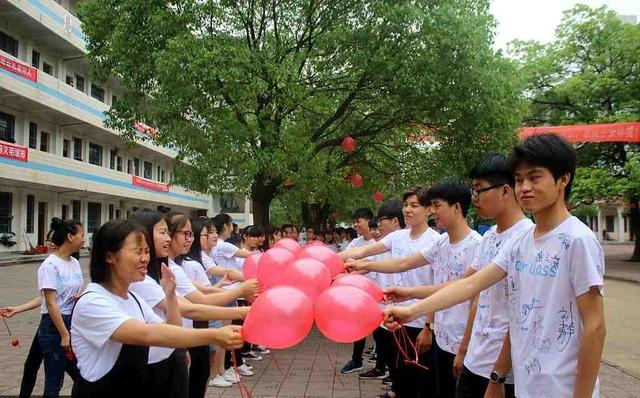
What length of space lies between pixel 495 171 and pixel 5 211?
2529 cm

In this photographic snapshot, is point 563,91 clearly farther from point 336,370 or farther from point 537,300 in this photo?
point 537,300

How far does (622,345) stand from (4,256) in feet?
75.3

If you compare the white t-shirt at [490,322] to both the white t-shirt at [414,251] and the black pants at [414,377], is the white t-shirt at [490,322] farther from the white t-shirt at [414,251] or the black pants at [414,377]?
the white t-shirt at [414,251]

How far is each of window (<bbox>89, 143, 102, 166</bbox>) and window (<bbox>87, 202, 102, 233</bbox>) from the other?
2.61 metres

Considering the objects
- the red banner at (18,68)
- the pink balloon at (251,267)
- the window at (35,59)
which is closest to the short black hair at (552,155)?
the pink balloon at (251,267)

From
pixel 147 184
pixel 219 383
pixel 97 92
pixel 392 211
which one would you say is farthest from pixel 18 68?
pixel 392 211

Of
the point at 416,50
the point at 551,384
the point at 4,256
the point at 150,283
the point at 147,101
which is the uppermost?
the point at 416,50

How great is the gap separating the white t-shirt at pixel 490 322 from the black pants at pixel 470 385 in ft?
0.12

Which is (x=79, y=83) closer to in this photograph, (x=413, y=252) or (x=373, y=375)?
(x=373, y=375)

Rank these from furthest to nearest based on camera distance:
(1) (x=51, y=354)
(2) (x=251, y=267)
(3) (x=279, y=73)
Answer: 1. (3) (x=279, y=73)
2. (2) (x=251, y=267)
3. (1) (x=51, y=354)

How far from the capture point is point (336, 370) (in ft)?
20.3

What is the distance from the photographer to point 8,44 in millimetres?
21969

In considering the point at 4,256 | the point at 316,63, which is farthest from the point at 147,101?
the point at 4,256

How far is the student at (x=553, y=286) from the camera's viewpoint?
6.15 ft
